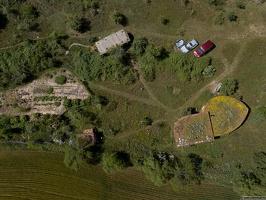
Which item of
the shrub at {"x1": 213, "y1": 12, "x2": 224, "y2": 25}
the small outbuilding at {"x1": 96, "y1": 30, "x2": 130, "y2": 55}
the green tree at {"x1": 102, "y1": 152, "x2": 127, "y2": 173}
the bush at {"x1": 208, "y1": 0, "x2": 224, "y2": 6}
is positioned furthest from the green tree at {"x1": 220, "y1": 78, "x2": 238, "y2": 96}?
the green tree at {"x1": 102, "y1": 152, "x2": 127, "y2": 173}

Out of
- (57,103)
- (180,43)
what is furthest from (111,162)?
(180,43)

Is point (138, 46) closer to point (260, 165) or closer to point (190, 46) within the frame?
point (190, 46)

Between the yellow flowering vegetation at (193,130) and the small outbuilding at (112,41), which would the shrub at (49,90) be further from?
the yellow flowering vegetation at (193,130)

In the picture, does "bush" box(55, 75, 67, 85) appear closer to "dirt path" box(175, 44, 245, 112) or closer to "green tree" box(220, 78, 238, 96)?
"dirt path" box(175, 44, 245, 112)

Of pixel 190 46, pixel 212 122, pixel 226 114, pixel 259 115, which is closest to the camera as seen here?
pixel 259 115

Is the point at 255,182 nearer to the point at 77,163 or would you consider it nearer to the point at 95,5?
the point at 77,163

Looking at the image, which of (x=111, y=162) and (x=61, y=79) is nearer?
(x=111, y=162)
